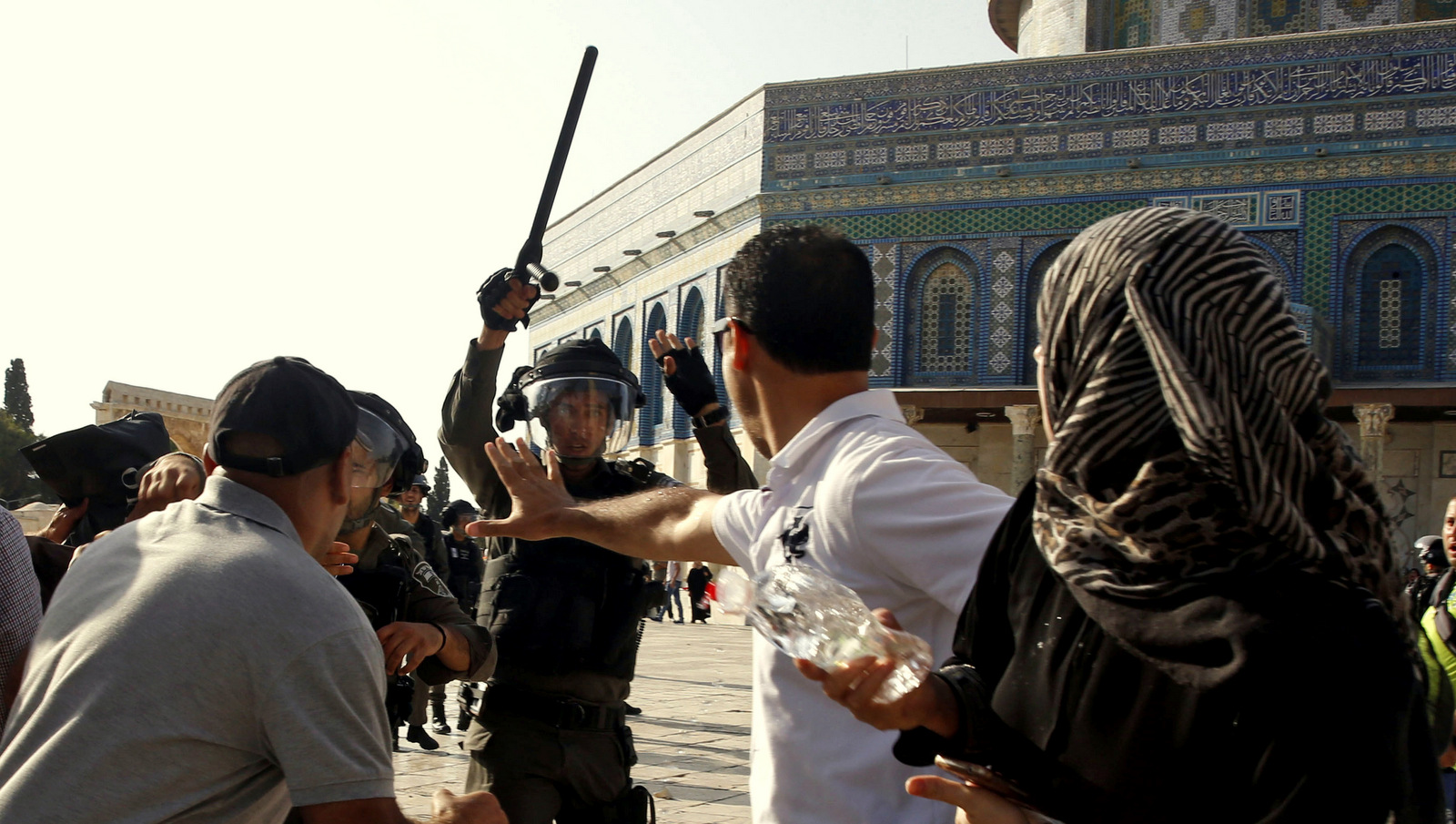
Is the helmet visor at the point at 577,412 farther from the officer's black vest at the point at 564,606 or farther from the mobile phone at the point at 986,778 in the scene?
the mobile phone at the point at 986,778

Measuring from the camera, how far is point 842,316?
2174 mm

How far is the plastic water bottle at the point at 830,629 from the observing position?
1402 mm

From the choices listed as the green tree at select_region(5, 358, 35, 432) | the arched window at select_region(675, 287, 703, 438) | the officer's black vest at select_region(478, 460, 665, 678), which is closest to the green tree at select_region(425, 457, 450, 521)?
the green tree at select_region(5, 358, 35, 432)

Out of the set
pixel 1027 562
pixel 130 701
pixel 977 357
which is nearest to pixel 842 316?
pixel 1027 562

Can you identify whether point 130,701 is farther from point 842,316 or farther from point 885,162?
point 885,162

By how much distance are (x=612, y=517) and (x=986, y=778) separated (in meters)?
1.33

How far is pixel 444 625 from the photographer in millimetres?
2783

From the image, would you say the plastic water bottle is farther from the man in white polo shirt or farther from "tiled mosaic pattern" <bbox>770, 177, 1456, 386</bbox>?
"tiled mosaic pattern" <bbox>770, 177, 1456, 386</bbox>

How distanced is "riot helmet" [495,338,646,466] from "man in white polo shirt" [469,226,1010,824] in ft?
4.34

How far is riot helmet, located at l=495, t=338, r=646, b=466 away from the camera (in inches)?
151

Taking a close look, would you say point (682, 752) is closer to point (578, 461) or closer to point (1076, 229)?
point (578, 461)

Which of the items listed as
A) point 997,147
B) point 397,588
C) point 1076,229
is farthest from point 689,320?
point 397,588

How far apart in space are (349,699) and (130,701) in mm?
265

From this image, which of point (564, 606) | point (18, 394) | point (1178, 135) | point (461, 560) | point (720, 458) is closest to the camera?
point (564, 606)
